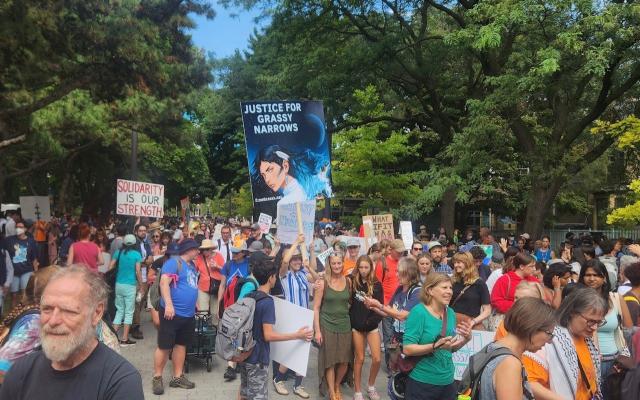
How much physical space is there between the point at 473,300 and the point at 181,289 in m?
3.26

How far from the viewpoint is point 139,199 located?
46.5 ft

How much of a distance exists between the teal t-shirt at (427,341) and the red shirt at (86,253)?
6.02 metres

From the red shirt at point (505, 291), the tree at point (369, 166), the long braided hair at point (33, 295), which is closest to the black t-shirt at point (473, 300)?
the red shirt at point (505, 291)

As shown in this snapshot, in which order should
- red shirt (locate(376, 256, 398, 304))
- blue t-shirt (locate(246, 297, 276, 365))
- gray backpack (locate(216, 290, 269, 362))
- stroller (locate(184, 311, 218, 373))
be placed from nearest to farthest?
1. gray backpack (locate(216, 290, 269, 362))
2. blue t-shirt (locate(246, 297, 276, 365))
3. stroller (locate(184, 311, 218, 373))
4. red shirt (locate(376, 256, 398, 304))

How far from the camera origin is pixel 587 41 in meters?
14.2

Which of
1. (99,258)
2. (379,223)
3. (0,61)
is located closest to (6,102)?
(0,61)

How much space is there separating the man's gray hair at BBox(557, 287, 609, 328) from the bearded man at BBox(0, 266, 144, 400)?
273cm

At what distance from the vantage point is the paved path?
6.68 metres

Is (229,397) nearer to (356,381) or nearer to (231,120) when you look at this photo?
(356,381)

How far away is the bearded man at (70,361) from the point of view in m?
2.34

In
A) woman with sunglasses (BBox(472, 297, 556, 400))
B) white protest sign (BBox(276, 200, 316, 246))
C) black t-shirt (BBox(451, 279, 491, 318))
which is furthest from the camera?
white protest sign (BBox(276, 200, 316, 246))

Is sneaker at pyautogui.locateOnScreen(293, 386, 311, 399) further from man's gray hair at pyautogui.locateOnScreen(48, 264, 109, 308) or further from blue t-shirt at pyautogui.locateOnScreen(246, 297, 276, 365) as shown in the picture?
man's gray hair at pyautogui.locateOnScreen(48, 264, 109, 308)

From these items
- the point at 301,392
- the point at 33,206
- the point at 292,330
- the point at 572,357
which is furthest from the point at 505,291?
the point at 33,206

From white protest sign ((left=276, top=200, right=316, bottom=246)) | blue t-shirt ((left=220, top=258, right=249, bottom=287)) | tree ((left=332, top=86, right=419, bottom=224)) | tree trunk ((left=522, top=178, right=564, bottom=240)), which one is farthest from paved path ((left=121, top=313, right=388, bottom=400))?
tree trunk ((left=522, top=178, right=564, bottom=240))
